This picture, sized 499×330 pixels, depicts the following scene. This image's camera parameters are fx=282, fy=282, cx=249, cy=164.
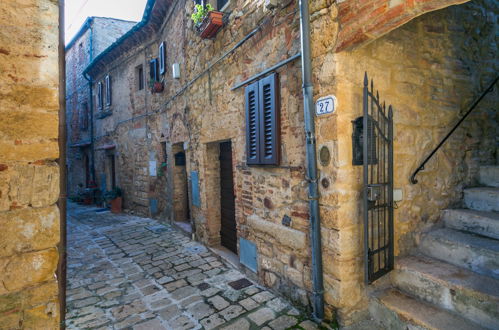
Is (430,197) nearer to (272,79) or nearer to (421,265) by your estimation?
(421,265)

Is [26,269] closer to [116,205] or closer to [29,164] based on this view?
[29,164]

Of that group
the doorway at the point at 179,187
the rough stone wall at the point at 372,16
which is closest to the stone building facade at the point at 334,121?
the rough stone wall at the point at 372,16

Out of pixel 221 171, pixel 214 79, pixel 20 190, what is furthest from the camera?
pixel 221 171

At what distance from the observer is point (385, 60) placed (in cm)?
295

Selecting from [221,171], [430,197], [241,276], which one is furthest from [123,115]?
[430,197]

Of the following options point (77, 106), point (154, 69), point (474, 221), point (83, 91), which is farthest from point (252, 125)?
point (77, 106)

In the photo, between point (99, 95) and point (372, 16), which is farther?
point (99, 95)

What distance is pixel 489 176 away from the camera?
12.2 feet

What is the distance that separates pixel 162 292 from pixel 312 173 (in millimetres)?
2648

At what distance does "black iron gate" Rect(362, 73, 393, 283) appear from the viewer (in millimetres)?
2611

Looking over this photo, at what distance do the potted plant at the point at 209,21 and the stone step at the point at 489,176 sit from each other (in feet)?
14.2

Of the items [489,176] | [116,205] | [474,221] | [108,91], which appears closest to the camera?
[474,221]

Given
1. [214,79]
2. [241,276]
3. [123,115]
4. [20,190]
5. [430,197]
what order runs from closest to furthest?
[20,190], [430,197], [241,276], [214,79], [123,115]

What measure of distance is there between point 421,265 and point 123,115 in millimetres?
10097
